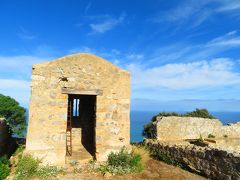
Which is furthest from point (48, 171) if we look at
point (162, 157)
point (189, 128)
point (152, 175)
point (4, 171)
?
point (189, 128)

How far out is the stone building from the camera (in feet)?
29.5

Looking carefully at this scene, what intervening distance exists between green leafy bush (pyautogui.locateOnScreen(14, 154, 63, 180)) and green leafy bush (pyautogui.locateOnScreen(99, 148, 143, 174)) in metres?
1.62

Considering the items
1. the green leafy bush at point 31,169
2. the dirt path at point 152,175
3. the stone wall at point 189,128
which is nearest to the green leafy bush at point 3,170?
the green leafy bush at point 31,169

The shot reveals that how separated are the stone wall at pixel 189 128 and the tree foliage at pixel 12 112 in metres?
16.4

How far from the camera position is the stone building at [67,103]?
900 cm

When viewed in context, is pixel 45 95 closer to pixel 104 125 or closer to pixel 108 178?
pixel 104 125

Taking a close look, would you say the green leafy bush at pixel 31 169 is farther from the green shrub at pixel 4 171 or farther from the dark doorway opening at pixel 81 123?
the dark doorway opening at pixel 81 123

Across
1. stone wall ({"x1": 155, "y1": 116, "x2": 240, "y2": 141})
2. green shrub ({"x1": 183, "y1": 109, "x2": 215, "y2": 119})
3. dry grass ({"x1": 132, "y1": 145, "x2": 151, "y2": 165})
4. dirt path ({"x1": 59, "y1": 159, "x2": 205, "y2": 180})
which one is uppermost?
green shrub ({"x1": 183, "y1": 109, "x2": 215, "y2": 119})

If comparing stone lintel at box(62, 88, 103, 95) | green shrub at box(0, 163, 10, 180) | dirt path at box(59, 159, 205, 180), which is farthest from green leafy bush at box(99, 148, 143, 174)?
green shrub at box(0, 163, 10, 180)

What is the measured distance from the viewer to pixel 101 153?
9.75 meters

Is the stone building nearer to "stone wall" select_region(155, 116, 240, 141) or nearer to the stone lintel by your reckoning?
the stone lintel

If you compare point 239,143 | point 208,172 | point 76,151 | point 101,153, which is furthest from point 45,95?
point 239,143

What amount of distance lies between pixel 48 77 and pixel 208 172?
6.06 metres

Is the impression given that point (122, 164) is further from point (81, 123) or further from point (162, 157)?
point (81, 123)
